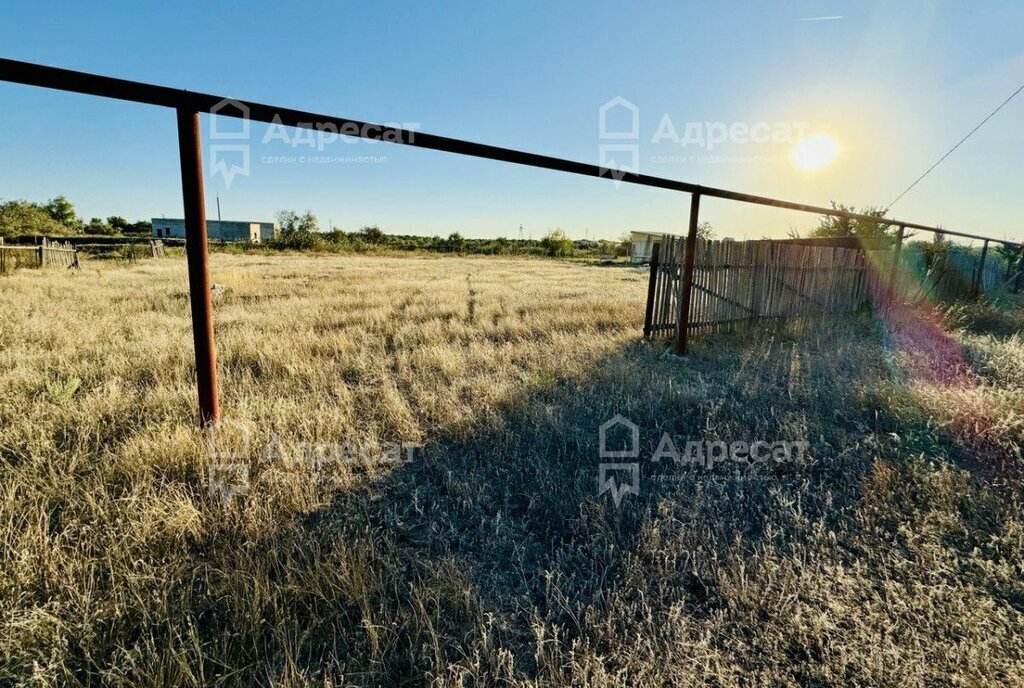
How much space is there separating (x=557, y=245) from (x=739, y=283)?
54.1 m

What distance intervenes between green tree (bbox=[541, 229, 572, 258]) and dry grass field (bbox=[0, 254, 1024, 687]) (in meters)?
55.4

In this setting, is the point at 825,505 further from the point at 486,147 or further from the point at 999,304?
the point at 999,304

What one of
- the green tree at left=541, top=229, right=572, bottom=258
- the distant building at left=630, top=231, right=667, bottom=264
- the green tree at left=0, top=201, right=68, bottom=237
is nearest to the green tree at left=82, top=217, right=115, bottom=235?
the green tree at left=0, top=201, right=68, bottom=237

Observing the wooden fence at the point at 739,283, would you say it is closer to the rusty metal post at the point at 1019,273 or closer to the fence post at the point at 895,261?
the fence post at the point at 895,261

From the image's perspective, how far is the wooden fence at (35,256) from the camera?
14723mm

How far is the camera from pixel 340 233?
6178 centimetres

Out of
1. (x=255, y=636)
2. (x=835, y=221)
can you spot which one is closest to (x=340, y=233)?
(x=835, y=221)

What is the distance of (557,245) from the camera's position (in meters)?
59.7

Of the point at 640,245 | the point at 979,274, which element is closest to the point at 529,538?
the point at 979,274

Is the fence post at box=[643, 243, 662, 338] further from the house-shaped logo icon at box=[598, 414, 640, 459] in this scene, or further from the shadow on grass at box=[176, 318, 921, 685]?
the house-shaped logo icon at box=[598, 414, 640, 459]

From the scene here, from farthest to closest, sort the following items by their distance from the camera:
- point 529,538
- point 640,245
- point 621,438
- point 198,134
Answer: point 640,245 → point 621,438 → point 198,134 → point 529,538

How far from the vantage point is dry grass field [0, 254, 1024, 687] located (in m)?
1.51

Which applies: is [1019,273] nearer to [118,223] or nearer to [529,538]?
[529,538]

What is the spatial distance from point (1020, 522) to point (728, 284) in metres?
5.10
